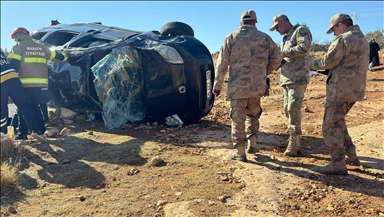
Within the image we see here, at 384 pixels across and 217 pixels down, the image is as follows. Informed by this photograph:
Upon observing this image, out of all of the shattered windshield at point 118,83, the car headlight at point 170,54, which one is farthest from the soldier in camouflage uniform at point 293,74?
the shattered windshield at point 118,83

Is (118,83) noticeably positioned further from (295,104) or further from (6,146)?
(295,104)

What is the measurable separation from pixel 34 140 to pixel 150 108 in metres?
1.86

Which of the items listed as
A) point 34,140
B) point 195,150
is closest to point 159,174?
point 195,150

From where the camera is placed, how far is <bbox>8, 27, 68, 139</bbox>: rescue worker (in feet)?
17.0

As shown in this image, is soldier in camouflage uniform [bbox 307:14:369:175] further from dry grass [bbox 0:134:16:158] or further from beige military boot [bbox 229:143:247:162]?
dry grass [bbox 0:134:16:158]

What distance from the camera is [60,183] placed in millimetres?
3627

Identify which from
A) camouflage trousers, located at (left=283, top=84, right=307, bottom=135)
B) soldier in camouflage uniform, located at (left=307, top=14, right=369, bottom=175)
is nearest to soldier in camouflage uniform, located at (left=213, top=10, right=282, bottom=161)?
camouflage trousers, located at (left=283, top=84, right=307, bottom=135)

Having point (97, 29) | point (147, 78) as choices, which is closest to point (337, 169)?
point (147, 78)

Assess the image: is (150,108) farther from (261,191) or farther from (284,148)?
(261,191)

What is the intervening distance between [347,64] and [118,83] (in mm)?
3206

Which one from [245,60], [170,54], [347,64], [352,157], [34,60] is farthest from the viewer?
[34,60]

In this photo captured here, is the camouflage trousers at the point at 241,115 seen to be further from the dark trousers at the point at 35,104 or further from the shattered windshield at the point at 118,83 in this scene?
the dark trousers at the point at 35,104

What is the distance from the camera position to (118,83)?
5.08m

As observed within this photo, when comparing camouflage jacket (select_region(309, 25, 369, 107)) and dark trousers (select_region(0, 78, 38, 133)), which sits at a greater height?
camouflage jacket (select_region(309, 25, 369, 107))
